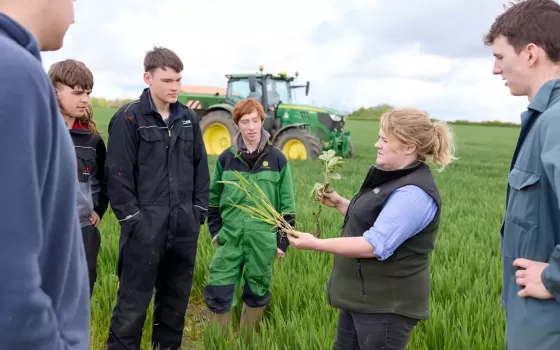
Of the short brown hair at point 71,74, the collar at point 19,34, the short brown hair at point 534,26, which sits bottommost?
the short brown hair at point 71,74

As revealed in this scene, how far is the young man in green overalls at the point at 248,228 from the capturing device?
142 inches

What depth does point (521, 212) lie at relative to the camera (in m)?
1.84

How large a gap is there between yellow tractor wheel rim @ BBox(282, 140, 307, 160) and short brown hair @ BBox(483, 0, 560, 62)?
12763 millimetres

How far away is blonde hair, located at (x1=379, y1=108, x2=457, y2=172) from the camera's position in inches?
93.8

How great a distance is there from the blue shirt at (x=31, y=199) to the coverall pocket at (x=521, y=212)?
1.50 metres

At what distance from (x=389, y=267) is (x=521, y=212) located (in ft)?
2.41

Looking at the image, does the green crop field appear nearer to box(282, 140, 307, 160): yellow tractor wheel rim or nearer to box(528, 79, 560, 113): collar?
box(528, 79, 560, 113): collar

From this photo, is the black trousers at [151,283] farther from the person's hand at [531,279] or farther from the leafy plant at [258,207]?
the person's hand at [531,279]

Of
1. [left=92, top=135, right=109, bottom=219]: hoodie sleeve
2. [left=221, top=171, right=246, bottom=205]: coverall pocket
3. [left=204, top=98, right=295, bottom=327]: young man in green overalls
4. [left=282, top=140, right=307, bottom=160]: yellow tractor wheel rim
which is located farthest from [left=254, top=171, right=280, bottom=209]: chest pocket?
[left=282, top=140, right=307, bottom=160]: yellow tractor wheel rim

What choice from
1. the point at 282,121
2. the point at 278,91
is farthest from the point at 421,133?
the point at 278,91

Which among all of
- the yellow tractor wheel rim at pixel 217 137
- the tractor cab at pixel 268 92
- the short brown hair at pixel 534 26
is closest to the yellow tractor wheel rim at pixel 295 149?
the tractor cab at pixel 268 92

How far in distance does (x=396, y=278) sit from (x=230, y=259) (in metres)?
1.50

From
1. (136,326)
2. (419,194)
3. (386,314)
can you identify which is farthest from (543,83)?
(136,326)

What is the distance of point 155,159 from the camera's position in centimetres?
323
